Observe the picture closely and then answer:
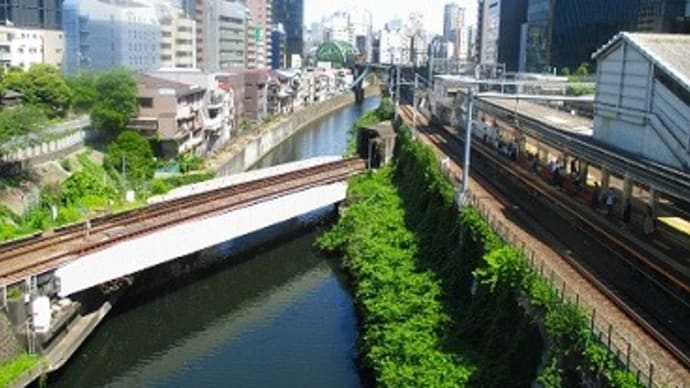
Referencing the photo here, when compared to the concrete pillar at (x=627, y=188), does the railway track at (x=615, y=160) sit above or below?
above

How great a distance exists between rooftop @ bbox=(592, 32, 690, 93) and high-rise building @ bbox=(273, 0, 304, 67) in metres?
125

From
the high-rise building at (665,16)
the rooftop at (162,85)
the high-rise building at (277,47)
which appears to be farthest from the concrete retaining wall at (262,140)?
the high-rise building at (277,47)

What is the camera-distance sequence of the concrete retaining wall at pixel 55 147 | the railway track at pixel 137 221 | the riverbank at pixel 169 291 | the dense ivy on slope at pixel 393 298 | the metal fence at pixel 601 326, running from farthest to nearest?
the concrete retaining wall at pixel 55 147 < the railway track at pixel 137 221 < the riverbank at pixel 169 291 < the dense ivy on slope at pixel 393 298 < the metal fence at pixel 601 326

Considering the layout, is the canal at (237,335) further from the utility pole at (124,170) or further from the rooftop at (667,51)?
the rooftop at (667,51)

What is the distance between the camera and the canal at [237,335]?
18188mm

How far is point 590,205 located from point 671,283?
24.1 ft

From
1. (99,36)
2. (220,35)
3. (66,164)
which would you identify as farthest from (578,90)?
(220,35)

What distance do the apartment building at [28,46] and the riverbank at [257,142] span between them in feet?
50.2

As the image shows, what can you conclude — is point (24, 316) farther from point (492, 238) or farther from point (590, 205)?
point (590, 205)

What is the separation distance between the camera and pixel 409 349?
16.0m

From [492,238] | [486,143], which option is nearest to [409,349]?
[492,238]

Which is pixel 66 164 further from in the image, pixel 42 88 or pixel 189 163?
pixel 42 88

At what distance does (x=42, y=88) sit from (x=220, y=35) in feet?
156

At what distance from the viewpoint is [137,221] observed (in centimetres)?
2370
